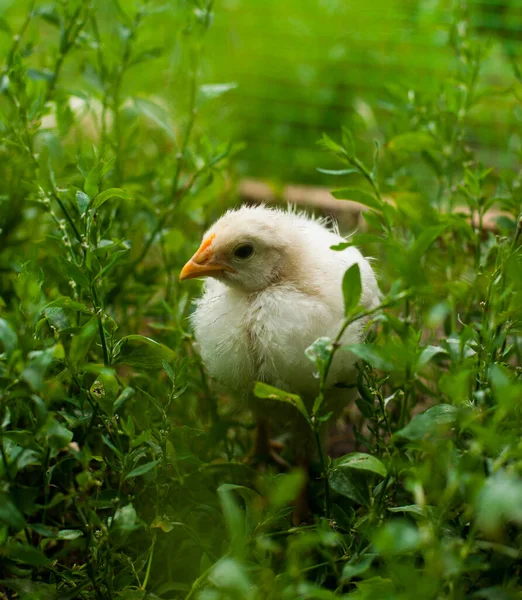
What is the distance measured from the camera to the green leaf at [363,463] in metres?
0.84

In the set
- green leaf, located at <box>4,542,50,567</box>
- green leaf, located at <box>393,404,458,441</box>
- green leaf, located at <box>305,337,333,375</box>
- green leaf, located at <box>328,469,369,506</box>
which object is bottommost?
green leaf, located at <box>328,469,369,506</box>

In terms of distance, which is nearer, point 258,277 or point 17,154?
point 258,277

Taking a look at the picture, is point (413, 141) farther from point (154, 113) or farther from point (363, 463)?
point (363, 463)

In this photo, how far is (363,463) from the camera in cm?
86

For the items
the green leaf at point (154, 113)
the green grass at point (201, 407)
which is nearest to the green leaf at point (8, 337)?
the green grass at point (201, 407)

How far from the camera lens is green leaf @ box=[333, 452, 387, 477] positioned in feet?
2.75

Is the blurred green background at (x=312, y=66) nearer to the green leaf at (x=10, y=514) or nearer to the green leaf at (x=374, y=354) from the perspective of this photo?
the green leaf at (x=374, y=354)

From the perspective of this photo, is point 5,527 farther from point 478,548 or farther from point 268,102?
point 268,102

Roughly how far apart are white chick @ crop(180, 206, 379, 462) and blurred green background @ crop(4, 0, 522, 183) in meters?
1.42

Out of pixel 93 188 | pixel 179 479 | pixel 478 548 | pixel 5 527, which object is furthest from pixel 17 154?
pixel 478 548

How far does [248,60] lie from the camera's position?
3094 mm

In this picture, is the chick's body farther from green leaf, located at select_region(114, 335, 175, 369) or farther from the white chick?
green leaf, located at select_region(114, 335, 175, 369)

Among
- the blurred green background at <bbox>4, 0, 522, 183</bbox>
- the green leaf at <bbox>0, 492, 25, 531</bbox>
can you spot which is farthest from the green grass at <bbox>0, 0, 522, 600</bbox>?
the blurred green background at <bbox>4, 0, 522, 183</bbox>

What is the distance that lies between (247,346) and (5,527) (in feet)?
1.72
